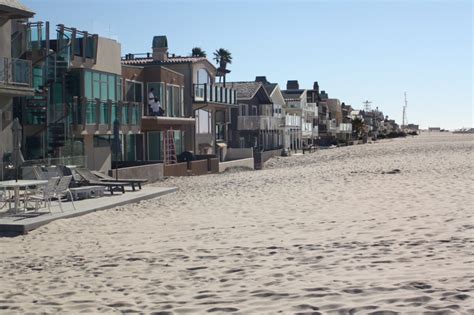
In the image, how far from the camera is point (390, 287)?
20.4ft

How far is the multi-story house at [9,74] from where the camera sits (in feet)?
65.7

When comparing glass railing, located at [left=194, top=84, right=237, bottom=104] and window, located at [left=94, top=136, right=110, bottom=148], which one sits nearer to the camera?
window, located at [left=94, top=136, right=110, bottom=148]

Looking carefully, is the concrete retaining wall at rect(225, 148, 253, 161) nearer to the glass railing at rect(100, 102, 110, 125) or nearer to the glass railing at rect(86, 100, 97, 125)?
the glass railing at rect(100, 102, 110, 125)

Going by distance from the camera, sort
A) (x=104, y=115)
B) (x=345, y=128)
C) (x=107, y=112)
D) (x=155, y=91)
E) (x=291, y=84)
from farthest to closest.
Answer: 1. (x=345, y=128)
2. (x=291, y=84)
3. (x=155, y=91)
4. (x=107, y=112)
5. (x=104, y=115)

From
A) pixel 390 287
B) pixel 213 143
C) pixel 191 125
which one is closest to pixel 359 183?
pixel 390 287

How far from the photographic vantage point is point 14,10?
20266mm

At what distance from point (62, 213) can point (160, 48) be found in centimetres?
3025

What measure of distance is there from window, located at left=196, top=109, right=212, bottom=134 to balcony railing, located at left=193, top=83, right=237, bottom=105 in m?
1.19

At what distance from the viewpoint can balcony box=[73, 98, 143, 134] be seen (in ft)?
80.7

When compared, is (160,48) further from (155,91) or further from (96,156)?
(96,156)

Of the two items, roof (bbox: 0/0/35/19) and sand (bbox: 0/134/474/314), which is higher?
roof (bbox: 0/0/35/19)

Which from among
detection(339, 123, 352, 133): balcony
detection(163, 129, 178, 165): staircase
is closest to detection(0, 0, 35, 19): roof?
detection(163, 129, 178, 165): staircase

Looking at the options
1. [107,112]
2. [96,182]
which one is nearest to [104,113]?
[107,112]

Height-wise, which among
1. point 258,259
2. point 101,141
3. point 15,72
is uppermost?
point 15,72
